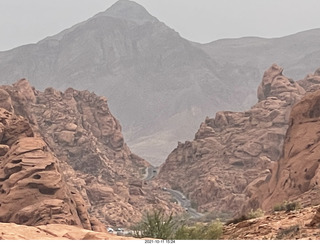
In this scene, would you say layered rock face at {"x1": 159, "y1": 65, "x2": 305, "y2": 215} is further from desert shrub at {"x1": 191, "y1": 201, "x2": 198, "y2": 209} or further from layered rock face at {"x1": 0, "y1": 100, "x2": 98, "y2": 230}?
layered rock face at {"x1": 0, "y1": 100, "x2": 98, "y2": 230}

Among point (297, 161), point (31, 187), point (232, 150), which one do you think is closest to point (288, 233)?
point (297, 161)

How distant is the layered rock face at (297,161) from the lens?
52931 millimetres

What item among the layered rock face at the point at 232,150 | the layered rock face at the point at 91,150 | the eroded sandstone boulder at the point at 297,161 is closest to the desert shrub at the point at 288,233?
the eroded sandstone boulder at the point at 297,161

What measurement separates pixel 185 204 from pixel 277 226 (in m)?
109

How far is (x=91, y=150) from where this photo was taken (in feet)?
508

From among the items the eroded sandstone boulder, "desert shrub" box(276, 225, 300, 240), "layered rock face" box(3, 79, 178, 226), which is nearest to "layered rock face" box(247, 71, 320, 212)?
the eroded sandstone boulder

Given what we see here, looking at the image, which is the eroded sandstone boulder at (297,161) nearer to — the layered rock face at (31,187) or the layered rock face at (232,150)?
the layered rock face at (31,187)

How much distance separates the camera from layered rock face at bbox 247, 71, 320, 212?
174 feet

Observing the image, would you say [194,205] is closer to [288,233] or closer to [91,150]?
[91,150]

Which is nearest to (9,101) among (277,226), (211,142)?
(211,142)

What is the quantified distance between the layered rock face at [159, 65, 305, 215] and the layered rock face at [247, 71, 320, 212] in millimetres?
46583

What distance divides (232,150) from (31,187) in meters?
83.4

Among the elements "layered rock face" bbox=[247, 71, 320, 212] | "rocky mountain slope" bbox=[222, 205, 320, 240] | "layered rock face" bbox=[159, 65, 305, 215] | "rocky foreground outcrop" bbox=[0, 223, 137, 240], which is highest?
"rocky foreground outcrop" bbox=[0, 223, 137, 240]

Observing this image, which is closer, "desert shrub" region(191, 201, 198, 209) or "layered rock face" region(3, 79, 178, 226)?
"layered rock face" region(3, 79, 178, 226)
